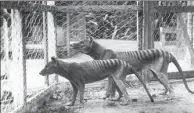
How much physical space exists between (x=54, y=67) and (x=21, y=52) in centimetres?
55

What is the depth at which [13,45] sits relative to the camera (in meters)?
3.82

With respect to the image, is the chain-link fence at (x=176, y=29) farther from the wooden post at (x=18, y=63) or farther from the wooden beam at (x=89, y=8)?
the wooden post at (x=18, y=63)

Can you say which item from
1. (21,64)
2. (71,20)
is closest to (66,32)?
(71,20)

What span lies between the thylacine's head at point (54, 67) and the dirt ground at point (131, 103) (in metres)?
0.50

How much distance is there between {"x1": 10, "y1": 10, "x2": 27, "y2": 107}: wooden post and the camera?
382 cm

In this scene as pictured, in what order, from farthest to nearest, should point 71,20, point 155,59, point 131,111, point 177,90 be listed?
point 71,20, point 177,90, point 155,59, point 131,111

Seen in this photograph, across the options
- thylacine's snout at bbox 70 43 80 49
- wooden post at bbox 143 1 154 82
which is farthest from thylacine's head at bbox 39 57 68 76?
wooden post at bbox 143 1 154 82

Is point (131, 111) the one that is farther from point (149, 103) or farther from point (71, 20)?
point (71, 20)

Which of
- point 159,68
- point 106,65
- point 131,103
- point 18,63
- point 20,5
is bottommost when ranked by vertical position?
point 131,103

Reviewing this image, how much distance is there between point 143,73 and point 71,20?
1763mm

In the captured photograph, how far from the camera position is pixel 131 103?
4.82 m

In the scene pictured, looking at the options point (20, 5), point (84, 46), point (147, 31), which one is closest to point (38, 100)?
point (84, 46)

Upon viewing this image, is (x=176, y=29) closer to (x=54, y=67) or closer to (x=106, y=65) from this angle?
(x=106, y=65)

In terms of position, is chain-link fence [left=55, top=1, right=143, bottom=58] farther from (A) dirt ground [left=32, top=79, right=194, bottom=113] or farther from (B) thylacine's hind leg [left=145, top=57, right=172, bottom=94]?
(B) thylacine's hind leg [left=145, top=57, right=172, bottom=94]
